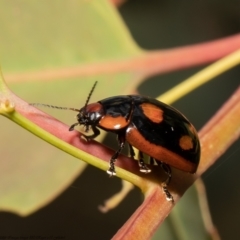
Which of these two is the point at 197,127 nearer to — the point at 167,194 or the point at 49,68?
the point at 49,68

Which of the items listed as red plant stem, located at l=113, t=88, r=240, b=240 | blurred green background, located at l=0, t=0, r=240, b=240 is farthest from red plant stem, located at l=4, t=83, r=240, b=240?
blurred green background, located at l=0, t=0, r=240, b=240

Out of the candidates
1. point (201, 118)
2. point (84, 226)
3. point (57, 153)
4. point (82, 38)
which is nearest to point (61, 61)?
point (82, 38)

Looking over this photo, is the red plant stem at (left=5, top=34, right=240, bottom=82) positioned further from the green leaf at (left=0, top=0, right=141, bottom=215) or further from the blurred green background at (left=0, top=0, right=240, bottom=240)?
the blurred green background at (left=0, top=0, right=240, bottom=240)

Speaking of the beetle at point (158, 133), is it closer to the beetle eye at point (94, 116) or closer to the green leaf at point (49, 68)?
the beetle eye at point (94, 116)

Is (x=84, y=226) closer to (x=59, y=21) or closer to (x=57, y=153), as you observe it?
(x=57, y=153)

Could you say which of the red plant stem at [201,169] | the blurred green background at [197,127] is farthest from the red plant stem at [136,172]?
the blurred green background at [197,127]

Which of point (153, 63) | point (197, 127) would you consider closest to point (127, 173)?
point (153, 63)
